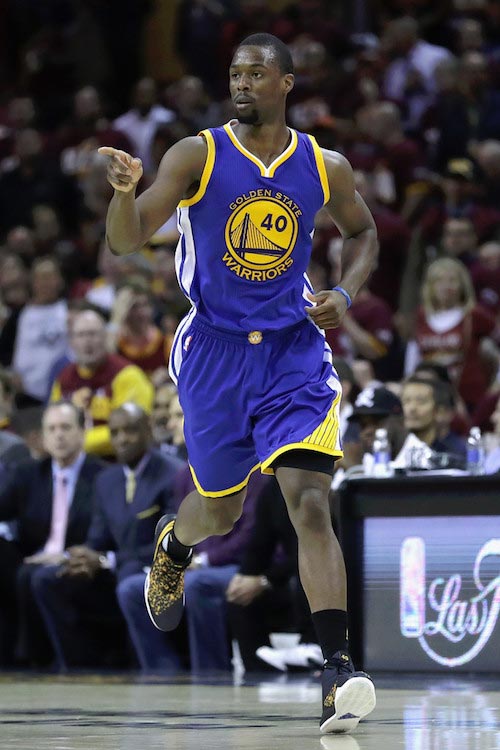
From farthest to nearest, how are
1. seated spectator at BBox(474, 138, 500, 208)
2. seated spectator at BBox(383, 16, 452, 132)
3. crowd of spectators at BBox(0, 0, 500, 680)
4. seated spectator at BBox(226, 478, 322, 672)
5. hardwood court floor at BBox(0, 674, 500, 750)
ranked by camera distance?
seated spectator at BBox(383, 16, 452, 132) < seated spectator at BBox(474, 138, 500, 208) < crowd of spectators at BBox(0, 0, 500, 680) < seated spectator at BBox(226, 478, 322, 672) < hardwood court floor at BBox(0, 674, 500, 750)

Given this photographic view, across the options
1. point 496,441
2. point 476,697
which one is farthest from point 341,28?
point 476,697

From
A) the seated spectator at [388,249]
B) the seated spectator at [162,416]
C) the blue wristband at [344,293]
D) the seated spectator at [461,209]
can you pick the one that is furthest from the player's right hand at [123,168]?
the seated spectator at [461,209]

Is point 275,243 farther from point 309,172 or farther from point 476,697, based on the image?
point 476,697

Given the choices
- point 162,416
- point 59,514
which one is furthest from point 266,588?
point 162,416

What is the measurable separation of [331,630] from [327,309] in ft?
3.34

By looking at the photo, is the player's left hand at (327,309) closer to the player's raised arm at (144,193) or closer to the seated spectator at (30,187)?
the player's raised arm at (144,193)

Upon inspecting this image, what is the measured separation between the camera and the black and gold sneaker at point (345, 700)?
4891 millimetres

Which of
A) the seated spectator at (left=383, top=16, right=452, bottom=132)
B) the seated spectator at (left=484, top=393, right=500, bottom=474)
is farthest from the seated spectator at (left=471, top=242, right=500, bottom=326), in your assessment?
the seated spectator at (left=383, top=16, right=452, bottom=132)

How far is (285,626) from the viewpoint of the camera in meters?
8.73

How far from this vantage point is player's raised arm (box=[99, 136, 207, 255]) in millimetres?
4855

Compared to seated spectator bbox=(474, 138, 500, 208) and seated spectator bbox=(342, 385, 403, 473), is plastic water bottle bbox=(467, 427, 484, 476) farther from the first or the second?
seated spectator bbox=(474, 138, 500, 208)

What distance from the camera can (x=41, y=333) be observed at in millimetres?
12805

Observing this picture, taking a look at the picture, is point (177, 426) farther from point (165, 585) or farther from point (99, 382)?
point (165, 585)

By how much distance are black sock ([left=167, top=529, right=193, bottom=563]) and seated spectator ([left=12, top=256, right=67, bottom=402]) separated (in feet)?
21.6
